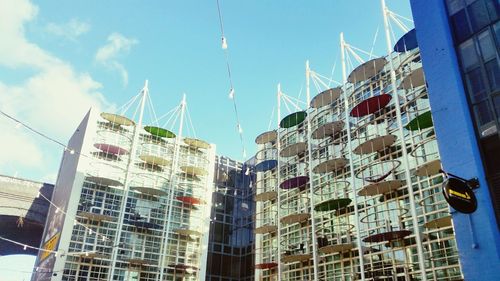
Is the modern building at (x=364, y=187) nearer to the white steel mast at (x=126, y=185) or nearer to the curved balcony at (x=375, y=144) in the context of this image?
the curved balcony at (x=375, y=144)

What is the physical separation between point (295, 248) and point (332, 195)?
5.00m

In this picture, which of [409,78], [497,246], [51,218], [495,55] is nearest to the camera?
[497,246]

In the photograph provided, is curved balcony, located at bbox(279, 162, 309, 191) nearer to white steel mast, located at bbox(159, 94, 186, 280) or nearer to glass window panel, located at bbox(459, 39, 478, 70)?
white steel mast, located at bbox(159, 94, 186, 280)

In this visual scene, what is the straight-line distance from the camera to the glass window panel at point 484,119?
14.6 m

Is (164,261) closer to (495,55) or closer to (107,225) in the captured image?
(107,225)

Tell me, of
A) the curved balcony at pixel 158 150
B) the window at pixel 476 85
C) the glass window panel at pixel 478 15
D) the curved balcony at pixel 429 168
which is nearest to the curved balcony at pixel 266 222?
the curved balcony at pixel 158 150

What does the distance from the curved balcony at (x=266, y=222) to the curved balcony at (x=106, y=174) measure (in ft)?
37.0

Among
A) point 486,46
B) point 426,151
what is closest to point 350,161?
point 426,151

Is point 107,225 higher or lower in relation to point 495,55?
lower

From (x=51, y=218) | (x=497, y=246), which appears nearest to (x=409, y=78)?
(x=497, y=246)

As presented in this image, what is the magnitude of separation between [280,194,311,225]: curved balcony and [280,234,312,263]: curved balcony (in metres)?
1.25

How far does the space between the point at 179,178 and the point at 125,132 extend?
19.9 feet

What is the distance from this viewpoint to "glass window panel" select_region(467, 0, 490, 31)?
52.3 ft

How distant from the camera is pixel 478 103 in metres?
15.3
